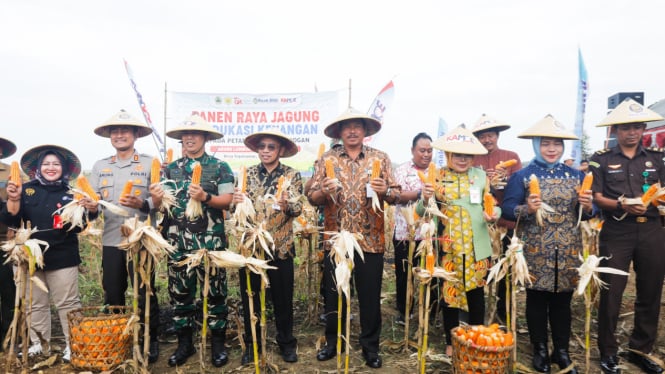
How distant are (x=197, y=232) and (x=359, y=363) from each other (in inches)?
80.1

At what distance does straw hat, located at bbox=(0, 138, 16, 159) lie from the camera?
496 centimetres

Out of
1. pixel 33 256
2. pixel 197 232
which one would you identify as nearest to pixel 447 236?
pixel 197 232

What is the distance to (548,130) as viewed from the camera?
395 centimetres

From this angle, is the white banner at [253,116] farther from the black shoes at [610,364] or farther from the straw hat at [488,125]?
the black shoes at [610,364]

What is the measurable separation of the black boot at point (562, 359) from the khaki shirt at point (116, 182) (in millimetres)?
4190

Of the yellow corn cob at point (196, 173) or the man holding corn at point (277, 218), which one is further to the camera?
the man holding corn at point (277, 218)

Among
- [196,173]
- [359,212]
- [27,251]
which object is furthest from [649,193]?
[27,251]

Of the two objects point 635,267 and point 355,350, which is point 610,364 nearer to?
point 635,267

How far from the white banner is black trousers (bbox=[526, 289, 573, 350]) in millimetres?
7889

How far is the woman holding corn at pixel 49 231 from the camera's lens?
4.24m

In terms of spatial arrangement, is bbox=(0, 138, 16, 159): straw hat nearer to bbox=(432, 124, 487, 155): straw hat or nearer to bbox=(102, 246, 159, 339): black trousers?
bbox=(102, 246, 159, 339): black trousers

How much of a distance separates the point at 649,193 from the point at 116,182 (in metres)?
5.07

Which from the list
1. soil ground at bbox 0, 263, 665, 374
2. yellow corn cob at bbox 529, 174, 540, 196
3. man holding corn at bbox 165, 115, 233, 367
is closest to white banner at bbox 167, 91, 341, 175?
soil ground at bbox 0, 263, 665, 374

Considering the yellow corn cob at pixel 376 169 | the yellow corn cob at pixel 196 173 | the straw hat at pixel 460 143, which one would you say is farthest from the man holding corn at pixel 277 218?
the straw hat at pixel 460 143
